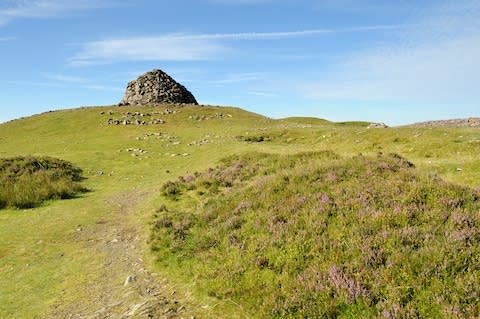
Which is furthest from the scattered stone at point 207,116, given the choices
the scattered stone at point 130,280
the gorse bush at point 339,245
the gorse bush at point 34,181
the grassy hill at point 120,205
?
the scattered stone at point 130,280

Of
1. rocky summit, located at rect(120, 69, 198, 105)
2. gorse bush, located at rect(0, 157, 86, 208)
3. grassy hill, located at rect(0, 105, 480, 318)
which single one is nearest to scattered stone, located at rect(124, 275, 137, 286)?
grassy hill, located at rect(0, 105, 480, 318)

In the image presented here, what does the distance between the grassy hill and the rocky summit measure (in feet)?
108

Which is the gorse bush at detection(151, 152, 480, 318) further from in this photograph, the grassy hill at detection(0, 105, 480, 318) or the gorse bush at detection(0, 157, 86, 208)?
the gorse bush at detection(0, 157, 86, 208)

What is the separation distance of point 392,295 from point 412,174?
22.8 ft

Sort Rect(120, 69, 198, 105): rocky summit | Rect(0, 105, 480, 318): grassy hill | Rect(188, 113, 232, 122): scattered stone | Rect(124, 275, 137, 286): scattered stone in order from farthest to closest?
Rect(120, 69, 198, 105): rocky summit < Rect(188, 113, 232, 122): scattered stone < Rect(124, 275, 137, 286): scattered stone < Rect(0, 105, 480, 318): grassy hill

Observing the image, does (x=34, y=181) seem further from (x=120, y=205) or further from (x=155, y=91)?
(x=155, y=91)

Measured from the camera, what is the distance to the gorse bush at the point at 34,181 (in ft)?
71.6

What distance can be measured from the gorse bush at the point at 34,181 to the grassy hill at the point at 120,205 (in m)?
0.99

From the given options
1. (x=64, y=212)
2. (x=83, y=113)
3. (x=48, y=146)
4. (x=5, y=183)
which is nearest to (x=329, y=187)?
(x=64, y=212)

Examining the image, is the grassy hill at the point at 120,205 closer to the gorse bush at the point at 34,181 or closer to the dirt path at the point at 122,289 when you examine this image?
the dirt path at the point at 122,289

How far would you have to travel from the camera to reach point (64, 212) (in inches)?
784

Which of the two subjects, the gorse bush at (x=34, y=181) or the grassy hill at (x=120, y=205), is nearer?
the grassy hill at (x=120, y=205)

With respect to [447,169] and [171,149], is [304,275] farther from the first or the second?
[171,149]

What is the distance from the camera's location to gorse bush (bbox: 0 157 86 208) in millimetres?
21828
